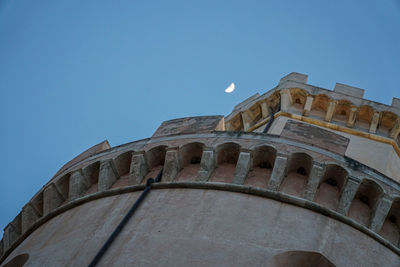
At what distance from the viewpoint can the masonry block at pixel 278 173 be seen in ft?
40.7

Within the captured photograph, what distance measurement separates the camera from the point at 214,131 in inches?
556

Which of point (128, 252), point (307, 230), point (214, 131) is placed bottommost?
point (128, 252)

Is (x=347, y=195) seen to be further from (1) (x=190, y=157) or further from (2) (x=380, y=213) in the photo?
(1) (x=190, y=157)

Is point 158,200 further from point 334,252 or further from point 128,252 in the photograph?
point 334,252

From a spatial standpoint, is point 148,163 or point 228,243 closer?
point 228,243

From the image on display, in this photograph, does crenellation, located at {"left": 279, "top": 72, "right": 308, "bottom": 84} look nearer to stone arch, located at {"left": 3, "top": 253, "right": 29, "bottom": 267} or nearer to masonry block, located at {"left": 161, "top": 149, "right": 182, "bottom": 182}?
masonry block, located at {"left": 161, "top": 149, "right": 182, "bottom": 182}

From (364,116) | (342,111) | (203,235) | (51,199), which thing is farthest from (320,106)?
(203,235)

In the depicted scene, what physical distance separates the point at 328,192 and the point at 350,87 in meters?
9.10

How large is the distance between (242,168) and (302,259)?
8.83 ft

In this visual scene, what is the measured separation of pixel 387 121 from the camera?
19.7 meters

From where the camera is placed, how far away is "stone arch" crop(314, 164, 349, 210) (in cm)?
1247

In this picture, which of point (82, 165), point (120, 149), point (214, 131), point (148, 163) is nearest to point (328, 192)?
point (214, 131)

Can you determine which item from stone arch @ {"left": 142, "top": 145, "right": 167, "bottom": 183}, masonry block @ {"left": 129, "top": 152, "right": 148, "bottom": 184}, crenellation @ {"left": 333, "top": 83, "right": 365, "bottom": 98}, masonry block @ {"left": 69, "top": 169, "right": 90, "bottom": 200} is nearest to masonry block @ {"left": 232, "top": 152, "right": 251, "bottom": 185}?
stone arch @ {"left": 142, "top": 145, "right": 167, "bottom": 183}

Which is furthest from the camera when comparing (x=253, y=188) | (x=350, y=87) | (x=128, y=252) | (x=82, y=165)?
(x=350, y=87)
